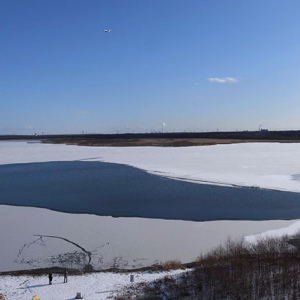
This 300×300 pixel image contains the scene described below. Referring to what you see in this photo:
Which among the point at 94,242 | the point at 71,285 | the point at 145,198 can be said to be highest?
the point at 145,198

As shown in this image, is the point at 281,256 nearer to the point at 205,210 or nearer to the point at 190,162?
the point at 205,210

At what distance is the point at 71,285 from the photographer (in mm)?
4328

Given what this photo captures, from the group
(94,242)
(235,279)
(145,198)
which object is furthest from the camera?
(145,198)

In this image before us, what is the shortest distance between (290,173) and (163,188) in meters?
5.14

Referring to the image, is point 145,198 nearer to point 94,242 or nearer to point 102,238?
point 102,238

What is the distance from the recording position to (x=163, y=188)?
34.1 feet

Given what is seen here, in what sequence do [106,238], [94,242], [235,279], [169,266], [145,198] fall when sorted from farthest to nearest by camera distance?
[145,198]
[106,238]
[94,242]
[169,266]
[235,279]

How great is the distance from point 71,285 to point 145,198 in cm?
484

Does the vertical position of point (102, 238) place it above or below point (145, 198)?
below

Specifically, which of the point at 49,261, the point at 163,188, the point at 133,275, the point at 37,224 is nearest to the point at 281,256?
the point at 133,275

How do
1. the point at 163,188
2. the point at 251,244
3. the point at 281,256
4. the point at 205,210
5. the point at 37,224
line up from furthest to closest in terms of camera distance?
the point at 163,188, the point at 205,210, the point at 37,224, the point at 251,244, the point at 281,256

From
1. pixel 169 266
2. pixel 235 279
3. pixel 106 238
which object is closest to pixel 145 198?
pixel 106 238

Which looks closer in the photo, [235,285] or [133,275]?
[235,285]

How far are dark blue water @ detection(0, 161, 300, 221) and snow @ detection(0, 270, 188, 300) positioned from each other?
9.10 ft
